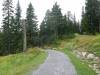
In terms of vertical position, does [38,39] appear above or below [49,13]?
below

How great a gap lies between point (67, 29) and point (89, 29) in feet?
37.8

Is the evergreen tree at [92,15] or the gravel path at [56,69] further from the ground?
the evergreen tree at [92,15]

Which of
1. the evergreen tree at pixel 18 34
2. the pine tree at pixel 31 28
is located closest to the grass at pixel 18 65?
the evergreen tree at pixel 18 34

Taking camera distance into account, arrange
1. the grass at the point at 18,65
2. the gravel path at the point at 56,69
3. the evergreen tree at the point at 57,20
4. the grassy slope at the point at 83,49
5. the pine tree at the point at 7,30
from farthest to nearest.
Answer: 1. the evergreen tree at the point at 57,20
2. the pine tree at the point at 7,30
3. the grassy slope at the point at 83,49
4. the grass at the point at 18,65
5. the gravel path at the point at 56,69

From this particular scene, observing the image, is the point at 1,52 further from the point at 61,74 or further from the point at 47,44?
the point at 61,74

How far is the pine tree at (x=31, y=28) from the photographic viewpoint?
249 feet

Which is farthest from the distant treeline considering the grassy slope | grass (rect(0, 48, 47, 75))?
grass (rect(0, 48, 47, 75))

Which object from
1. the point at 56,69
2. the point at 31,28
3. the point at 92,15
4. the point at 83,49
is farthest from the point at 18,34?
the point at 56,69

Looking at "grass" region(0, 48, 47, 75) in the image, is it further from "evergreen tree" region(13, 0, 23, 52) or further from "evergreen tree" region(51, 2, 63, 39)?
"evergreen tree" region(51, 2, 63, 39)

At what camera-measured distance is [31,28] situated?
3049 inches

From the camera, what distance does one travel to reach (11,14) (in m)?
67.9

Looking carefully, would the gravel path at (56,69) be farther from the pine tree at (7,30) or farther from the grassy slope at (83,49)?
the pine tree at (7,30)

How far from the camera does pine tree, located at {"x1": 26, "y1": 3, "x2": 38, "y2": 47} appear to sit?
75.9m

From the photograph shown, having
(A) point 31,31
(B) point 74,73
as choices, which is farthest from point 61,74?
(A) point 31,31
